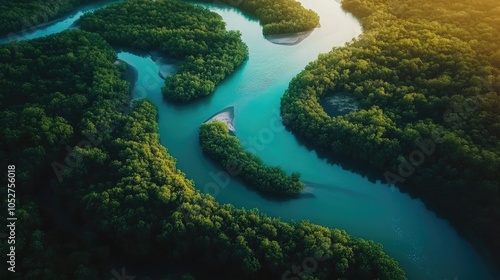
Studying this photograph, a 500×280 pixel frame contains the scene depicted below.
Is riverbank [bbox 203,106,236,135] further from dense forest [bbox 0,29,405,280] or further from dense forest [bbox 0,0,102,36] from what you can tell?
dense forest [bbox 0,0,102,36]

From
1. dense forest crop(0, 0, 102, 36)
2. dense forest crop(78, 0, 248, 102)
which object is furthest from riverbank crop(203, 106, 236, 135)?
dense forest crop(0, 0, 102, 36)

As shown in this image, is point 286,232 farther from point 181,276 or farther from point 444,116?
point 444,116

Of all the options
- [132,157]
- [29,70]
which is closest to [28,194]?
[132,157]

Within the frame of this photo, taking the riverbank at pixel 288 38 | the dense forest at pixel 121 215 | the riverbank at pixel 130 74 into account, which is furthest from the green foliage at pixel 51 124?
the riverbank at pixel 288 38

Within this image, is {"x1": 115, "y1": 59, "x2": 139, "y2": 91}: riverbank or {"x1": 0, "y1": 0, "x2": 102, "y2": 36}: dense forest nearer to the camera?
{"x1": 115, "y1": 59, "x2": 139, "y2": 91}: riverbank

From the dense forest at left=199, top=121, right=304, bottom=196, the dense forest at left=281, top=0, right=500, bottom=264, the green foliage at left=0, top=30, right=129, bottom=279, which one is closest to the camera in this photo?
the green foliage at left=0, top=30, right=129, bottom=279

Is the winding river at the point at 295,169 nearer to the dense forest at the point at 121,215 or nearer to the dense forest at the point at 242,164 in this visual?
the dense forest at the point at 242,164
